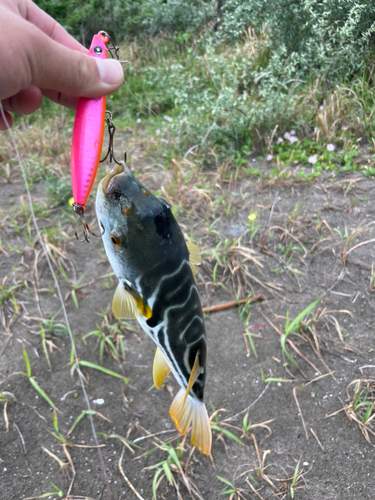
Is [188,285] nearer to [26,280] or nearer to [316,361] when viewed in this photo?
[316,361]

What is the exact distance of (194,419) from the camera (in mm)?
1167

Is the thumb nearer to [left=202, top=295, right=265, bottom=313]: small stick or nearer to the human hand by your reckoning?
the human hand

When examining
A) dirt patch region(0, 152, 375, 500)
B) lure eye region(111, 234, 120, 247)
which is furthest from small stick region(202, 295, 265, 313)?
lure eye region(111, 234, 120, 247)

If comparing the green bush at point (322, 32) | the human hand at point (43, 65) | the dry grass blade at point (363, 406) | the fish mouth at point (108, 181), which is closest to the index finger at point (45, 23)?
the human hand at point (43, 65)

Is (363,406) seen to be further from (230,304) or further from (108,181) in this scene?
(108,181)

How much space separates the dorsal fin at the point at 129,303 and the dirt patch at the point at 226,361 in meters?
1.08

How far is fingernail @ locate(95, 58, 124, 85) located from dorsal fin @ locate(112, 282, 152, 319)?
641mm

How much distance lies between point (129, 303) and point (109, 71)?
2.39ft

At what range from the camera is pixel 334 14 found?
155 inches

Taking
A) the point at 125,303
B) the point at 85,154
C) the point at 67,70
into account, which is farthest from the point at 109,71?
the point at 125,303

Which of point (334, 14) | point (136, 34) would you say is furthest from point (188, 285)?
point (136, 34)

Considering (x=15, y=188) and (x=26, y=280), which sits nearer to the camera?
(x=26, y=280)

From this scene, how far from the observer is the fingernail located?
1.12m

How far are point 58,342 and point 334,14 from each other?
14.2 feet
